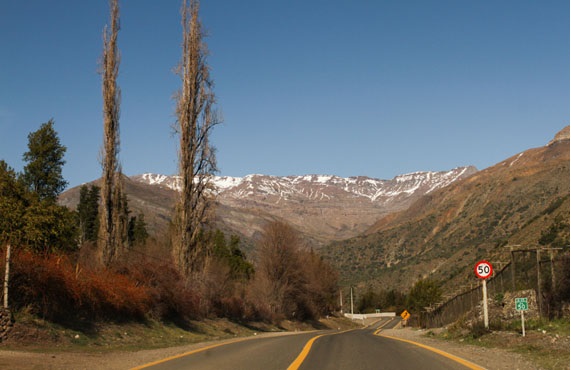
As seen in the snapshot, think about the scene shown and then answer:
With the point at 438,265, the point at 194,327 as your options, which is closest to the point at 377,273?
the point at 438,265

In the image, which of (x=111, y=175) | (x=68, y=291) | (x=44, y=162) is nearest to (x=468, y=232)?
(x=44, y=162)

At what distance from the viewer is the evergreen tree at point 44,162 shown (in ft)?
169

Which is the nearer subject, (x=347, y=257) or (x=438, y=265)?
(x=438, y=265)

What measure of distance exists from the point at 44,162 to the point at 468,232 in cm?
8314

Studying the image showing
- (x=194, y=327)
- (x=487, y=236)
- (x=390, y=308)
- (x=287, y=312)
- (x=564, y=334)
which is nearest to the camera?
(x=564, y=334)

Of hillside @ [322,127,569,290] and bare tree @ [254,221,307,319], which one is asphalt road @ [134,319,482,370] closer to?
hillside @ [322,127,569,290]

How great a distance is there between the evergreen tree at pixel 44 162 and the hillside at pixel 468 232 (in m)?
40.4

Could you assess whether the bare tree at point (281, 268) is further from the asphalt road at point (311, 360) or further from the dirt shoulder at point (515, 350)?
the asphalt road at point (311, 360)

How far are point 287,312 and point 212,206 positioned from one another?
3338 centimetres

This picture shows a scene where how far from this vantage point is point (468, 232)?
112938mm

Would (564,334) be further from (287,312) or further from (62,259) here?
(287,312)

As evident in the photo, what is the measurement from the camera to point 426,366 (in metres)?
12.8

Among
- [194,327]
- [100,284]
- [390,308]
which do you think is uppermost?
[100,284]

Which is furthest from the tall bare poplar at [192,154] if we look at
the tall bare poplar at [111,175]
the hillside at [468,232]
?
the hillside at [468,232]
